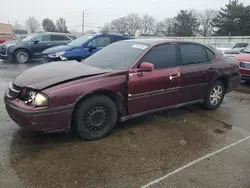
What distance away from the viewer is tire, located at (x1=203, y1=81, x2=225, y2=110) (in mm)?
5227

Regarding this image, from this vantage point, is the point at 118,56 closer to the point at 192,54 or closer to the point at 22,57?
the point at 192,54

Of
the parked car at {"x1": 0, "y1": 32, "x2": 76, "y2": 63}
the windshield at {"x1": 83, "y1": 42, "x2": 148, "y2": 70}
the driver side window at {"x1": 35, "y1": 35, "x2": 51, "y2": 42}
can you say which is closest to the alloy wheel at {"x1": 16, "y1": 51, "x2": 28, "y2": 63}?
the parked car at {"x1": 0, "y1": 32, "x2": 76, "y2": 63}

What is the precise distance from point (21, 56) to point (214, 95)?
380 inches

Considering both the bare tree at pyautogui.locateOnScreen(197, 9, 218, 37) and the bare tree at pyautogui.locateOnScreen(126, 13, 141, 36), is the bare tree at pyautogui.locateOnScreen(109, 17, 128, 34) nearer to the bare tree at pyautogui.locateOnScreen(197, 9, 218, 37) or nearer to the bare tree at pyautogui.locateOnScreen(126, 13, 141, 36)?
the bare tree at pyautogui.locateOnScreen(126, 13, 141, 36)

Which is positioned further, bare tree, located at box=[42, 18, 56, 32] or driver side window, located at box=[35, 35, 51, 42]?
bare tree, located at box=[42, 18, 56, 32]

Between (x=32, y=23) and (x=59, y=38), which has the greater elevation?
(x=32, y=23)

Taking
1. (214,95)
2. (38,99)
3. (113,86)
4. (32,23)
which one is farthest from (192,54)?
(32,23)

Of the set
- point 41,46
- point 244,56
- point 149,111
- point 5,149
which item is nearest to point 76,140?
point 5,149

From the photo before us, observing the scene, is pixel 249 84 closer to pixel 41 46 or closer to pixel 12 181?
pixel 12 181

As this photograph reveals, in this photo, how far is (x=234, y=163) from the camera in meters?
3.25

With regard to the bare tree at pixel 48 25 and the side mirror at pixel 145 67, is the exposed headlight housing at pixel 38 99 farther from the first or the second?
the bare tree at pixel 48 25

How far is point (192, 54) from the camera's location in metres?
4.88

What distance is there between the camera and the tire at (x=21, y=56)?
38.3ft

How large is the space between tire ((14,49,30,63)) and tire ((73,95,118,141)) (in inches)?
375
